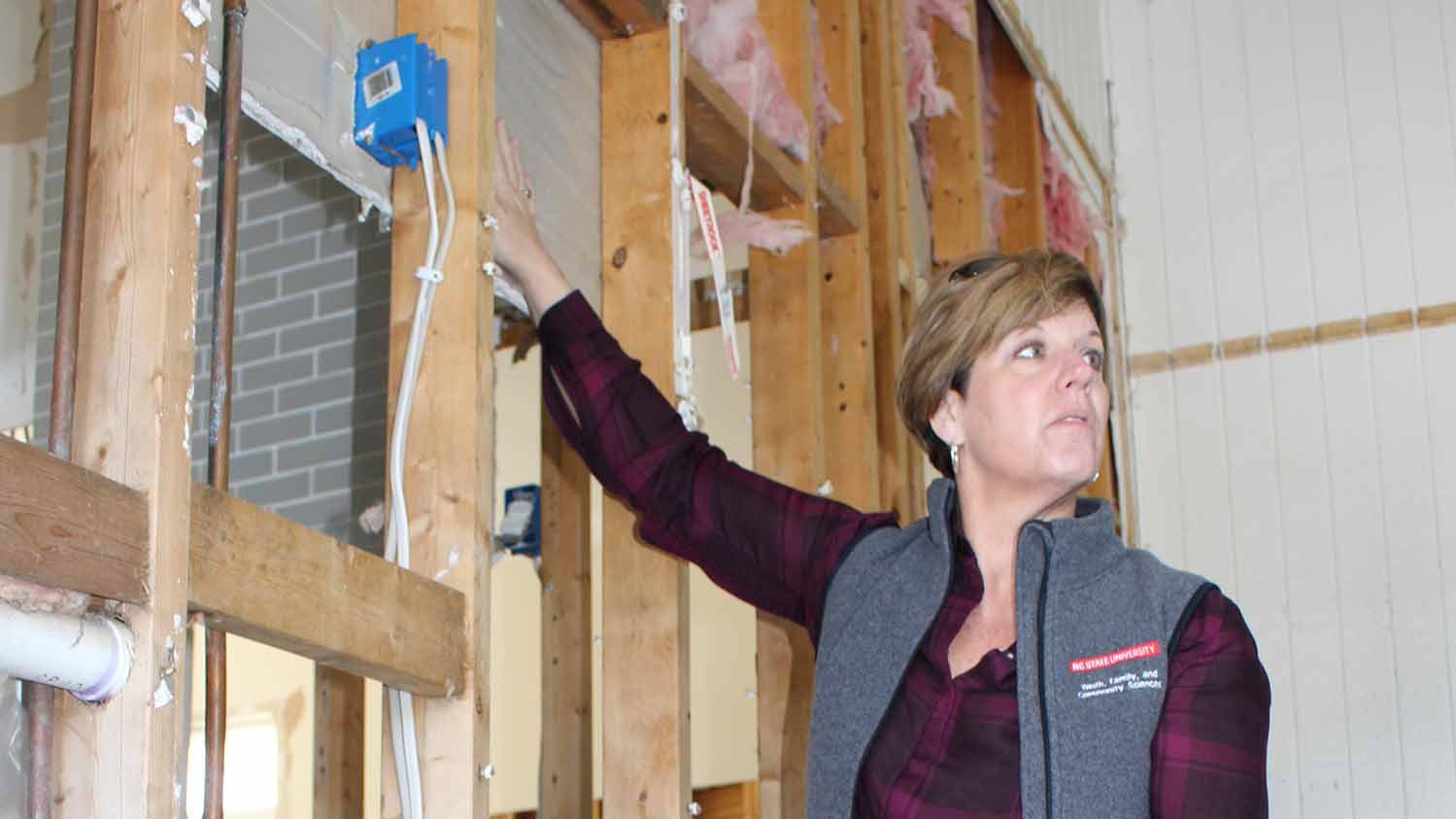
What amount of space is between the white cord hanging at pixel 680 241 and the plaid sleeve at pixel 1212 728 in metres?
0.81

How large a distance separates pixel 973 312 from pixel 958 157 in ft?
7.55

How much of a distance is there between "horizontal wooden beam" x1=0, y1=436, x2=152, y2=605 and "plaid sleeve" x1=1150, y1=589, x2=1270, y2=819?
3.42 feet

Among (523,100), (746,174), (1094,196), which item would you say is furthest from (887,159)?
(1094,196)

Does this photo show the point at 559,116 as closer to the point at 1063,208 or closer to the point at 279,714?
the point at 1063,208

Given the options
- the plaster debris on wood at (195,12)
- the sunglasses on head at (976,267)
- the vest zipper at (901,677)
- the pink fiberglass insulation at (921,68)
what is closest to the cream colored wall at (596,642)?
the pink fiberglass insulation at (921,68)

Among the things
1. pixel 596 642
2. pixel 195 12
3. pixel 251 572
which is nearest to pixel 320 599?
pixel 251 572

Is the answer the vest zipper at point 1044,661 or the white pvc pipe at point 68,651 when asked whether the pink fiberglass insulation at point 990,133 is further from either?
the white pvc pipe at point 68,651

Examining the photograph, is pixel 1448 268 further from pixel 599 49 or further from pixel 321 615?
pixel 321 615

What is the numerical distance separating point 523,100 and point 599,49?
0.97 feet

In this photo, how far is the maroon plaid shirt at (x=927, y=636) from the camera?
184 cm

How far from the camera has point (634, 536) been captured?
2.50 meters

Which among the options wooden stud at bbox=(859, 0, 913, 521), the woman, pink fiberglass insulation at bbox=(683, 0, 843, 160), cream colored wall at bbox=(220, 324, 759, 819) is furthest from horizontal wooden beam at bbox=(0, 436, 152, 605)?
cream colored wall at bbox=(220, 324, 759, 819)

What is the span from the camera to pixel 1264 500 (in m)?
5.44

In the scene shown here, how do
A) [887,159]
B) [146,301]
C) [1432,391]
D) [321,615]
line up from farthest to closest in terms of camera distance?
[1432,391], [887,159], [321,615], [146,301]
